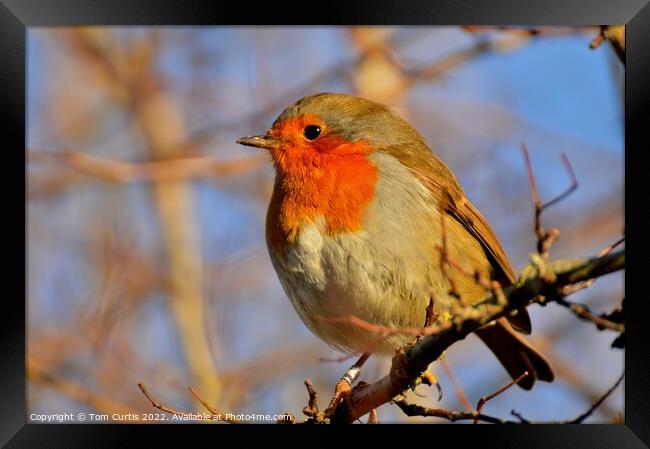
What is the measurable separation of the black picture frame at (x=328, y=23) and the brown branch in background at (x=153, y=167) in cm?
196

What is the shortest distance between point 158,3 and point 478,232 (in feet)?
6.01

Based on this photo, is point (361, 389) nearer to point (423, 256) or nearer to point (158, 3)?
point (423, 256)

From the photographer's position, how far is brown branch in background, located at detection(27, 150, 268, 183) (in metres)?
6.13

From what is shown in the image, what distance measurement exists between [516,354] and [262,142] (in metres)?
1.73

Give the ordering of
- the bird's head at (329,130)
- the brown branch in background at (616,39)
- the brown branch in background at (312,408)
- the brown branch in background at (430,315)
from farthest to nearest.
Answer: the bird's head at (329,130) < the brown branch in background at (616,39) < the brown branch in background at (312,408) < the brown branch in background at (430,315)

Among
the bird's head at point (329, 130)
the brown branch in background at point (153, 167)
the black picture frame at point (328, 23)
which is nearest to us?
the black picture frame at point (328, 23)

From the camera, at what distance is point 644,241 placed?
4039 millimetres

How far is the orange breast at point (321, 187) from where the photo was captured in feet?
12.8

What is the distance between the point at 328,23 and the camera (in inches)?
160

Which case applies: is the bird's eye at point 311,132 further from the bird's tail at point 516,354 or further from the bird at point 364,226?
the bird's tail at point 516,354

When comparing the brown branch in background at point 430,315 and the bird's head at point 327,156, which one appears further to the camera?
the bird's head at point 327,156

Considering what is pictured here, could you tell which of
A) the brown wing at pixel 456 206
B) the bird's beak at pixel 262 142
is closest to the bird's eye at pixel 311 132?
the bird's beak at pixel 262 142

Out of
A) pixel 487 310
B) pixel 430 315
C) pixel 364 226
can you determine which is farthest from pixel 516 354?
pixel 487 310

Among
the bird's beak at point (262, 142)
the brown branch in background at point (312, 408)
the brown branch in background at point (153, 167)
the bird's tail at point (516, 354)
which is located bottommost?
the brown branch in background at point (312, 408)
